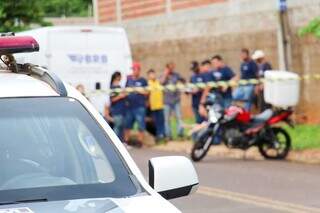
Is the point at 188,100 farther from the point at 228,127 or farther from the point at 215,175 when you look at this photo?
the point at 215,175

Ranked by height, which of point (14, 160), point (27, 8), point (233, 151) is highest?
point (27, 8)

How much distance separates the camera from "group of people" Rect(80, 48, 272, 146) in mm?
18812

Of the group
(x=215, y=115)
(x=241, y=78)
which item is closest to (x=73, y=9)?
(x=241, y=78)

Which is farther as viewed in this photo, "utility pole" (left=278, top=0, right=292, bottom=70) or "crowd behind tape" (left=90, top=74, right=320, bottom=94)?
"utility pole" (left=278, top=0, right=292, bottom=70)

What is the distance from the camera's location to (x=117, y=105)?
1942cm

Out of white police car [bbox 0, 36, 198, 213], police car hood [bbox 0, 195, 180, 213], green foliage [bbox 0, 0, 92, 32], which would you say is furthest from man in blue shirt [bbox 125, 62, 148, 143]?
police car hood [bbox 0, 195, 180, 213]

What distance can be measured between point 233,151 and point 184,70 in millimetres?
9673

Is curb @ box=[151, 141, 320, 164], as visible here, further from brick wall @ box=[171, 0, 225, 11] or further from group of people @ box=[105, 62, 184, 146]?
brick wall @ box=[171, 0, 225, 11]

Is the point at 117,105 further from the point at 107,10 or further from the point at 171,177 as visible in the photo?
the point at 171,177

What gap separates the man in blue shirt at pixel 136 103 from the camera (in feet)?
63.3

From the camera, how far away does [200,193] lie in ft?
38.0

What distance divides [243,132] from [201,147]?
2.49ft

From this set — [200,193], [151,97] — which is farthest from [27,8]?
[200,193]

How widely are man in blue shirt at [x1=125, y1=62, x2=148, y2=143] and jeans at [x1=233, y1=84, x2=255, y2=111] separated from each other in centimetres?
201
